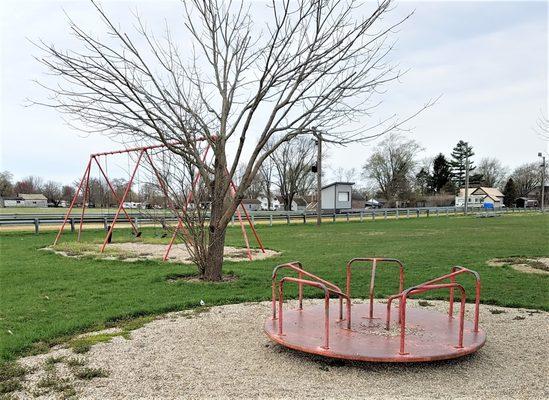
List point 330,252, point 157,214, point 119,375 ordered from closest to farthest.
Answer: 1. point 119,375
2. point 157,214
3. point 330,252

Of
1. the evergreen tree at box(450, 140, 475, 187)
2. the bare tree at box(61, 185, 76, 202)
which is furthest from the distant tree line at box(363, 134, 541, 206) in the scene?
the bare tree at box(61, 185, 76, 202)

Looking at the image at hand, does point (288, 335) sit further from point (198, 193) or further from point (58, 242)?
point (58, 242)

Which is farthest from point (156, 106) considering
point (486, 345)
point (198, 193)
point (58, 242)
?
point (58, 242)

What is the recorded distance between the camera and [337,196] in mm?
50719

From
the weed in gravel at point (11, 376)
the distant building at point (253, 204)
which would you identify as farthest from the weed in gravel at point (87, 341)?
the distant building at point (253, 204)

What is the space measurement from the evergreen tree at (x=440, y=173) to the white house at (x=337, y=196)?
3792cm

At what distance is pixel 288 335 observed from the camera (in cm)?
473

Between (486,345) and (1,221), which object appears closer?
(486,345)

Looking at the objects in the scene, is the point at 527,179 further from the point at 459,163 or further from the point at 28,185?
the point at 28,185

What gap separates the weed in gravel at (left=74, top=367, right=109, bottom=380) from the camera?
155 inches

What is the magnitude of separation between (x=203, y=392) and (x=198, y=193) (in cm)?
563

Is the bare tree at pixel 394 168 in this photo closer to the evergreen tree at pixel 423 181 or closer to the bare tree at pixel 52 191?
the evergreen tree at pixel 423 181

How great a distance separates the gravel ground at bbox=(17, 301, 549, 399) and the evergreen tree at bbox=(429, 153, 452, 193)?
82.6m

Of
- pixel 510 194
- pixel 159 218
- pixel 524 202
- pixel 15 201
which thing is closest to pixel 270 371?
pixel 159 218
